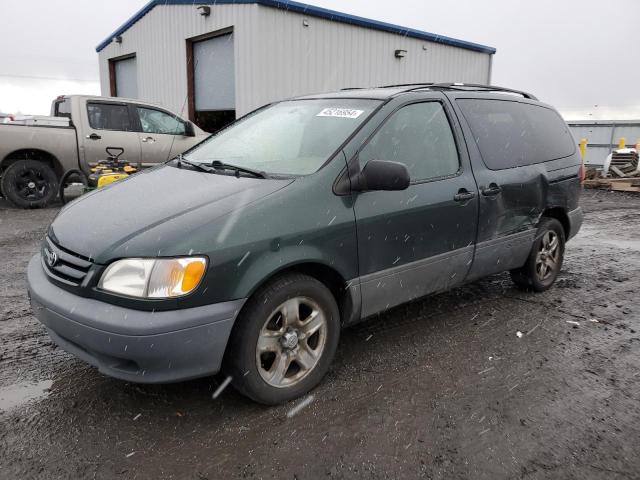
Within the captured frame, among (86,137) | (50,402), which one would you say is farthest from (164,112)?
(50,402)

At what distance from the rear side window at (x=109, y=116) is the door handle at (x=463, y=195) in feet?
25.2

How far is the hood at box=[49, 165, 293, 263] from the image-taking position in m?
2.44

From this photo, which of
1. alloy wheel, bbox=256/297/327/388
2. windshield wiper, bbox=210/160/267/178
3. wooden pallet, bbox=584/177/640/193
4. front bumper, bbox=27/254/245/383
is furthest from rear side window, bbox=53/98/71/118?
wooden pallet, bbox=584/177/640/193

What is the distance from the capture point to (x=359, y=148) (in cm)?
297

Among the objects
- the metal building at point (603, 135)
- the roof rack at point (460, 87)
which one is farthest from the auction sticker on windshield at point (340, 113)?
the metal building at point (603, 135)

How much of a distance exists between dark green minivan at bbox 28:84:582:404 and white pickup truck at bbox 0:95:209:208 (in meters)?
6.12

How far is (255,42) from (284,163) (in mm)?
9219

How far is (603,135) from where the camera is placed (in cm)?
1758

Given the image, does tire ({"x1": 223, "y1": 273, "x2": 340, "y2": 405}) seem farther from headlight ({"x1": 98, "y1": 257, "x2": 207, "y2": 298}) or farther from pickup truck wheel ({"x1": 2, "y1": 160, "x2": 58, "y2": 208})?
pickup truck wheel ({"x1": 2, "y1": 160, "x2": 58, "y2": 208})

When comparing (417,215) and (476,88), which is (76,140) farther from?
(417,215)

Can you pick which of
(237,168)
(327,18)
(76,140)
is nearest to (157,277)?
(237,168)

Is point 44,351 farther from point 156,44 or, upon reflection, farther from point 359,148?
point 156,44

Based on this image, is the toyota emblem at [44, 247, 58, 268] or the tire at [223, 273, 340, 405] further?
the toyota emblem at [44, 247, 58, 268]

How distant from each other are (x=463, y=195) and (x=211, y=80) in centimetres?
1113
